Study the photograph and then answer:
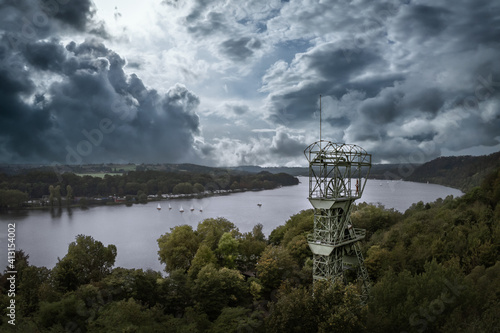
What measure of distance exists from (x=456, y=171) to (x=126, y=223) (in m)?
86.5

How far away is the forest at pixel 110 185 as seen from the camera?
66.6 meters

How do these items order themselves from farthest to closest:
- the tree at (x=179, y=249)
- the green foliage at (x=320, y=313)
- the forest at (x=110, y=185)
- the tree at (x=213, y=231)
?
the forest at (x=110, y=185)
the tree at (x=213, y=231)
the tree at (x=179, y=249)
the green foliage at (x=320, y=313)

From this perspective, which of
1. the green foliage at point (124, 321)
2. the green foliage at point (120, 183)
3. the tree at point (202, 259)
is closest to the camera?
the green foliage at point (124, 321)

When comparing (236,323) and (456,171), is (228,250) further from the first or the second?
(456,171)

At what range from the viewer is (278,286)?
21969 millimetres

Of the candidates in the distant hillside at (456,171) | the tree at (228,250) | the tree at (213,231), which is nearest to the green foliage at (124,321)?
the tree at (228,250)

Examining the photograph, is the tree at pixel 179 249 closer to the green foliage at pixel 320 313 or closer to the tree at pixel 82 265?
the tree at pixel 82 265

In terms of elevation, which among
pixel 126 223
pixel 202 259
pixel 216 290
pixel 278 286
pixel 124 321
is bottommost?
pixel 126 223

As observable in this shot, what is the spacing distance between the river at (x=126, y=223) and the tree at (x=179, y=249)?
25.2ft

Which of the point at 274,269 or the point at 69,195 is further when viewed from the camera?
the point at 69,195

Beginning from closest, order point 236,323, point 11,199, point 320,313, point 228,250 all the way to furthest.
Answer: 1. point 320,313
2. point 236,323
3. point 228,250
4. point 11,199

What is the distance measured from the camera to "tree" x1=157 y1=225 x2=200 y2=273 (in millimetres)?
25672

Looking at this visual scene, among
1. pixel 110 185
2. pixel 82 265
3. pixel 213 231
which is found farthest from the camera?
pixel 110 185

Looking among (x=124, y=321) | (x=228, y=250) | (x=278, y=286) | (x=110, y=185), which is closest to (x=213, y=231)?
(x=228, y=250)
